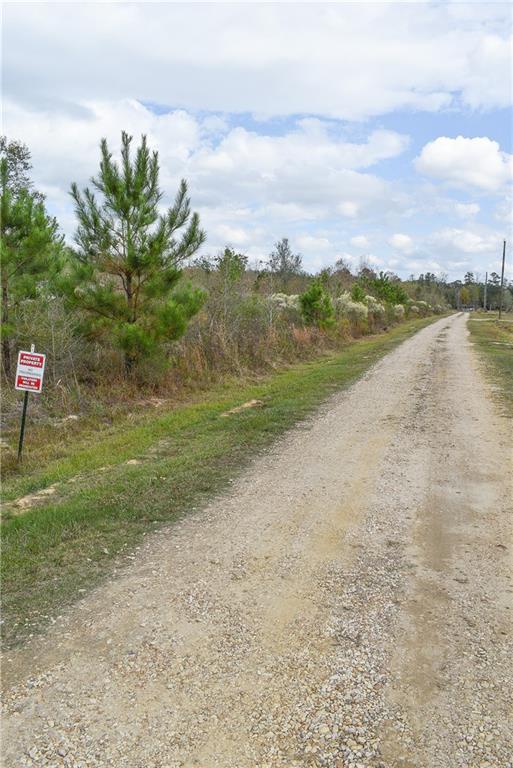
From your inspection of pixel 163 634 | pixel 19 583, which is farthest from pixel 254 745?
pixel 19 583

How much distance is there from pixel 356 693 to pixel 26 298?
33.9ft

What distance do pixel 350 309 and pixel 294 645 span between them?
1239 inches

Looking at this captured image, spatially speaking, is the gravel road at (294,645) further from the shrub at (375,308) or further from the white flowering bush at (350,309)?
the shrub at (375,308)

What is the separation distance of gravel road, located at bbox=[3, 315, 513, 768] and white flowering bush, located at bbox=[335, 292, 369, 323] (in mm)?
27395

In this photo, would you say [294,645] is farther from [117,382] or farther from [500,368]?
[500,368]

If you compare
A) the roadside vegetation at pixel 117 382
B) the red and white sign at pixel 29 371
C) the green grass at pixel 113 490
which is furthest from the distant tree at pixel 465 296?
the red and white sign at pixel 29 371

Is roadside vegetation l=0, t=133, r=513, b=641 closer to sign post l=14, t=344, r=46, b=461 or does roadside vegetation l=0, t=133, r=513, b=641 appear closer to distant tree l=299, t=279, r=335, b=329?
sign post l=14, t=344, r=46, b=461

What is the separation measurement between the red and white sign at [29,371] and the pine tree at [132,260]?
3.81 meters

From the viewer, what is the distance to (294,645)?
3205 millimetres

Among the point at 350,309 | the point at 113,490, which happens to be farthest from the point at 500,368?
the point at 350,309

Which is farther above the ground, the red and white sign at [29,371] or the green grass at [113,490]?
the red and white sign at [29,371]

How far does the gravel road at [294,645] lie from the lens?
2.50 meters

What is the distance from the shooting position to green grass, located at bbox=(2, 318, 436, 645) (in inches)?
155

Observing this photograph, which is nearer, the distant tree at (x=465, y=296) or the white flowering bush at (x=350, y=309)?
the white flowering bush at (x=350, y=309)
